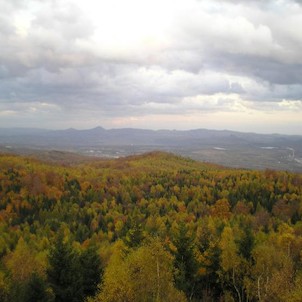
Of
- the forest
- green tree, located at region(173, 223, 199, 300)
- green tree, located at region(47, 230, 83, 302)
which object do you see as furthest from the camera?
green tree, located at region(173, 223, 199, 300)

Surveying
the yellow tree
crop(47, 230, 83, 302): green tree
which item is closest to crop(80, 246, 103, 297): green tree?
crop(47, 230, 83, 302): green tree

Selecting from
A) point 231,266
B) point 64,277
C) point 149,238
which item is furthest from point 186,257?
point 64,277

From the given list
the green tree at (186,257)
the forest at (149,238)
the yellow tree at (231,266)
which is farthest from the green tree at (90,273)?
the yellow tree at (231,266)

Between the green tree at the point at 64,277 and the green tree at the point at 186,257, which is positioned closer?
the green tree at the point at 64,277

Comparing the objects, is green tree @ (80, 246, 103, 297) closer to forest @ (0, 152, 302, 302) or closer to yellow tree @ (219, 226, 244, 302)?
forest @ (0, 152, 302, 302)

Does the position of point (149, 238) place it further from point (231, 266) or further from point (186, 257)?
point (231, 266)

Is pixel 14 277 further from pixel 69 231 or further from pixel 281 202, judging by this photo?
pixel 281 202

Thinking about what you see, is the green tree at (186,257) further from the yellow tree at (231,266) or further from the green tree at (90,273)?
the green tree at (90,273)

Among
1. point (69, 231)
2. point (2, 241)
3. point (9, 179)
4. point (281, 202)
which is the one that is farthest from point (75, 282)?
point (9, 179)
